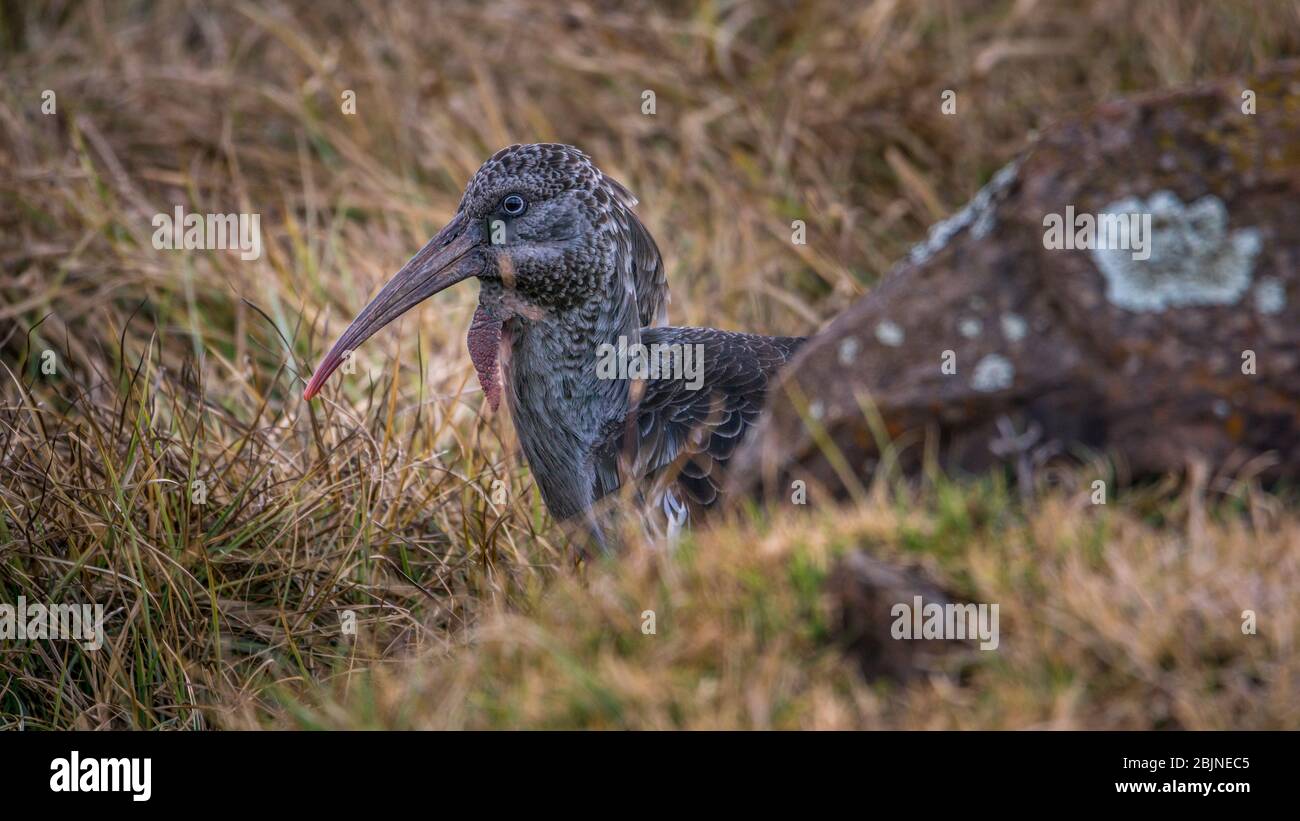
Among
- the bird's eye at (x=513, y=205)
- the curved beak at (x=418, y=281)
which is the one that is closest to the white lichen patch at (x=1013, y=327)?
the bird's eye at (x=513, y=205)

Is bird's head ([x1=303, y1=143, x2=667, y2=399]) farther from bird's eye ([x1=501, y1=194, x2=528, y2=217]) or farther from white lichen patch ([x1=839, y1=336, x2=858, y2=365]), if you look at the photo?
white lichen patch ([x1=839, y1=336, x2=858, y2=365])

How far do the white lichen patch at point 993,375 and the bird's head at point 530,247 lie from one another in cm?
168

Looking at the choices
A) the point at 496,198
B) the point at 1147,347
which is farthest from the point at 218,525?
the point at 1147,347

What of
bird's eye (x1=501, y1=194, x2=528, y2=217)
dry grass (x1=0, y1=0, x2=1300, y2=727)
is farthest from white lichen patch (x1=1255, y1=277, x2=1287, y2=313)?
bird's eye (x1=501, y1=194, x2=528, y2=217)

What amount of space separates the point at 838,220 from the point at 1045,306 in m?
4.76

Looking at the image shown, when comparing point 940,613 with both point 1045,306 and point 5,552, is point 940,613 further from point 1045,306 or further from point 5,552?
point 5,552

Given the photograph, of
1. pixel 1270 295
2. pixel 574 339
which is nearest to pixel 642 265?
pixel 574 339

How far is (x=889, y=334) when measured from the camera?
3889 millimetres

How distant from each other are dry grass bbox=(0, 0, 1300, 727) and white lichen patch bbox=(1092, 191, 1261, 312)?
528 millimetres

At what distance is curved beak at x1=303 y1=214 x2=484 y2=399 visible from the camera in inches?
199

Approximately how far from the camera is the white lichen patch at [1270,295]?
3.58 meters

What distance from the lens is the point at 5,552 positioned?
4.80 metres

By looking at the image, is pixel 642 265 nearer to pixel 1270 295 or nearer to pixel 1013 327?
pixel 1013 327

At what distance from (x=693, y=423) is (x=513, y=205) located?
0.95 metres
